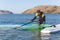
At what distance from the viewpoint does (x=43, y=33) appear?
24516 mm

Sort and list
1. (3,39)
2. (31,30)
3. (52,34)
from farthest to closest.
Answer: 1. (31,30)
2. (52,34)
3. (3,39)

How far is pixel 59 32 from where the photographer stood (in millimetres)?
25562

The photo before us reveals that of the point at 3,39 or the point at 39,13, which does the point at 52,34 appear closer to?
the point at 39,13

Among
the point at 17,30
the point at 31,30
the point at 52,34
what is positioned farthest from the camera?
the point at 17,30

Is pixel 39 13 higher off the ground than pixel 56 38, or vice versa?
pixel 39 13

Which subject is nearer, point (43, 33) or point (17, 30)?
point (43, 33)

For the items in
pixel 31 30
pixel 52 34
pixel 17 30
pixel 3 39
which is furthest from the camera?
pixel 17 30

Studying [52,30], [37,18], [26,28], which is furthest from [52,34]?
[26,28]

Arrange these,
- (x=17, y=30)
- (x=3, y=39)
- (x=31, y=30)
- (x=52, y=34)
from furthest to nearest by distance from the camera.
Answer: (x=17, y=30) → (x=31, y=30) → (x=52, y=34) → (x=3, y=39)

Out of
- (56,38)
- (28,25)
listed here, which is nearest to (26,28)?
(28,25)

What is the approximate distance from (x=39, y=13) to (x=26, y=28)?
275 centimetres

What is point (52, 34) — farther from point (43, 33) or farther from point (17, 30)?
point (17, 30)

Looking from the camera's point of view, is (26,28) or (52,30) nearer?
(52,30)

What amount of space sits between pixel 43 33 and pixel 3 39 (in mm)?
4563
